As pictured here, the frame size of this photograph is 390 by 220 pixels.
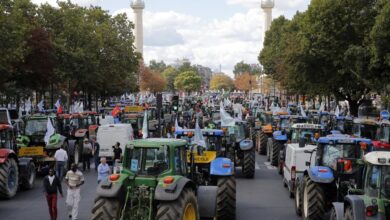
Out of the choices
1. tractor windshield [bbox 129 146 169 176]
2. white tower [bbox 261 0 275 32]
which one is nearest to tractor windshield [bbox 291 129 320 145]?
tractor windshield [bbox 129 146 169 176]

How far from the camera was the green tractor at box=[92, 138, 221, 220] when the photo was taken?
35.5 ft

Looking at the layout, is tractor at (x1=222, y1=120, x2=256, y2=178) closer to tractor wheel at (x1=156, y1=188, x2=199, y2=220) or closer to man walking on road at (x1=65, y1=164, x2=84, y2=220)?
man walking on road at (x1=65, y1=164, x2=84, y2=220)

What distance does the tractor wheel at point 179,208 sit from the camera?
1063 centimetres

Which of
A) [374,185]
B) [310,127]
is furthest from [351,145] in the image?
[310,127]

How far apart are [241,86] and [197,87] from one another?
14.4 m

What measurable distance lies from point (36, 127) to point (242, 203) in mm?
10815

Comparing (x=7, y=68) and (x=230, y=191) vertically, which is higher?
(x=7, y=68)

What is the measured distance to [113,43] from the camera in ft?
185

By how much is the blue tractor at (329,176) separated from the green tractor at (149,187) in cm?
302

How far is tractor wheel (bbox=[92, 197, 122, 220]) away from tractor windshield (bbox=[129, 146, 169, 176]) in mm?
888

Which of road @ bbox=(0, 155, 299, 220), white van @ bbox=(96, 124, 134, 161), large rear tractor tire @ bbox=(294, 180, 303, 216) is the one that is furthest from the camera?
white van @ bbox=(96, 124, 134, 161)

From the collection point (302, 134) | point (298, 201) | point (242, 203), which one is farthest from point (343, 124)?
point (298, 201)

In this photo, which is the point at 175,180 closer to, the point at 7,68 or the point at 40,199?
the point at 40,199

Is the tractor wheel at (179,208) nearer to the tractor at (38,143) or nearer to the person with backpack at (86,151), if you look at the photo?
the tractor at (38,143)
